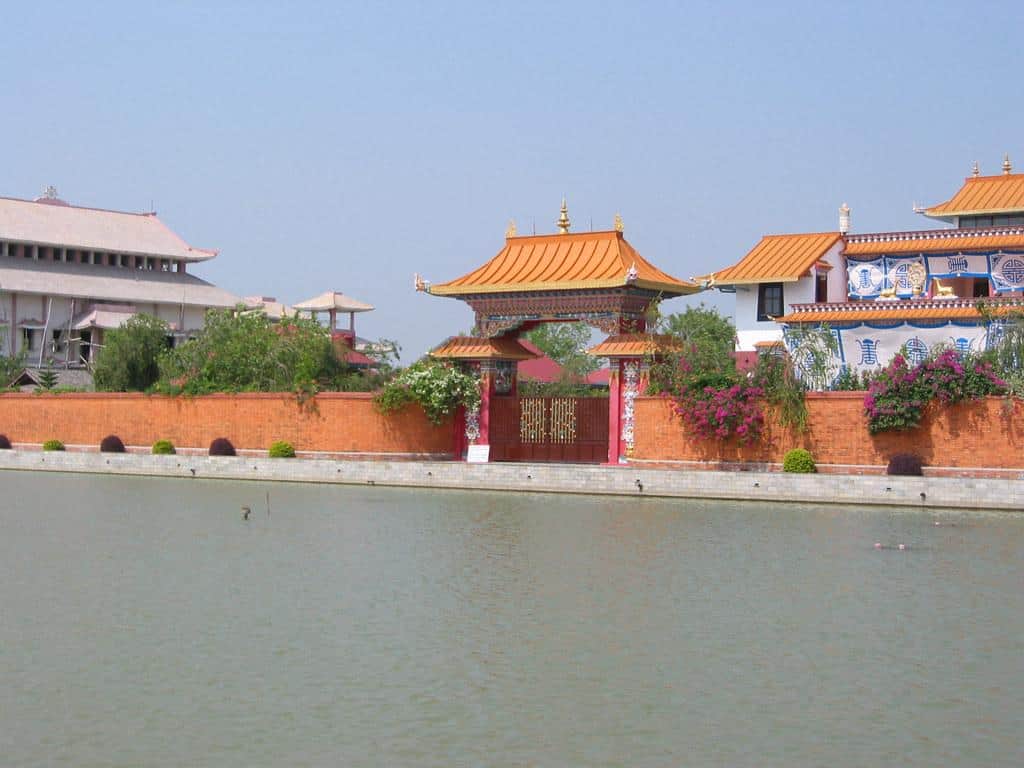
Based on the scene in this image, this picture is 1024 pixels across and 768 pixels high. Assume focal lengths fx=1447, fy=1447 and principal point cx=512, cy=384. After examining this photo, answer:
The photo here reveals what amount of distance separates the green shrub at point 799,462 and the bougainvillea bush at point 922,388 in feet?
4.07

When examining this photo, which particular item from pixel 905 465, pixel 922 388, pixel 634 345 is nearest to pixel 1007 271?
pixel 922 388

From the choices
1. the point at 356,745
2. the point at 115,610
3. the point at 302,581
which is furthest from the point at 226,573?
the point at 356,745

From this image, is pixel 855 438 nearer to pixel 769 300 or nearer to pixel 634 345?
pixel 634 345

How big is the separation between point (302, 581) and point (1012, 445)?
14.1 meters

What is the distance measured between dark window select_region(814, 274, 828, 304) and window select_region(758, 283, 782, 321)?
3.44 ft

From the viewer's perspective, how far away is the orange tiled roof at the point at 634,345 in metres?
28.4

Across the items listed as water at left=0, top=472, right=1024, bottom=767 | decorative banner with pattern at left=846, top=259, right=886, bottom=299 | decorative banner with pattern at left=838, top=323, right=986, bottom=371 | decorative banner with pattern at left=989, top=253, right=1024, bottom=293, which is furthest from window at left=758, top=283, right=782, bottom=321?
water at left=0, top=472, right=1024, bottom=767

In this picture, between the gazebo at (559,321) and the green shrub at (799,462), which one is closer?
the green shrub at (799,462)

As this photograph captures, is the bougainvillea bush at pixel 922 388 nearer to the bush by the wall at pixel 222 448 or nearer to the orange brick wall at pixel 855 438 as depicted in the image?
the orange brick wall at pixel 855 438

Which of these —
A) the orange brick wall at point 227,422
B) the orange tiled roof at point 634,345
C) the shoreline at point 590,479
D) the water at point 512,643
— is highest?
the orange tiled roof at point 634,345

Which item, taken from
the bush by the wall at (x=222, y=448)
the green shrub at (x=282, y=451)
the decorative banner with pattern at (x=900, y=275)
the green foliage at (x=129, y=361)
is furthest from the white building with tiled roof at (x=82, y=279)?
the decorative banner with pattern at (x=900, y=275)

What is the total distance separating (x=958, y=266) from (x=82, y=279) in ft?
116

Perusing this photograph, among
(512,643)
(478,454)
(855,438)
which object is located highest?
(855,438)

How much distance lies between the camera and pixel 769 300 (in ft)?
126
